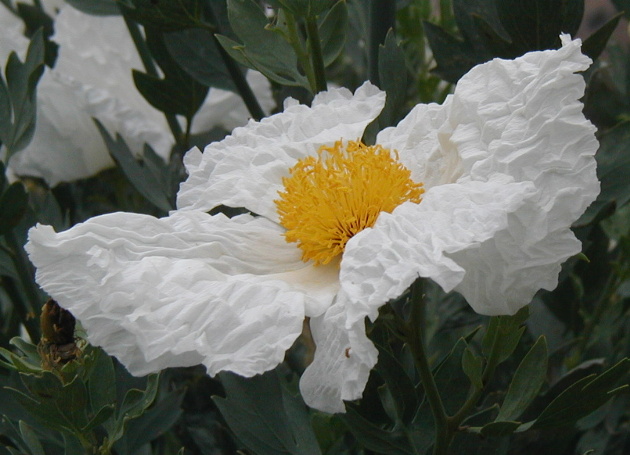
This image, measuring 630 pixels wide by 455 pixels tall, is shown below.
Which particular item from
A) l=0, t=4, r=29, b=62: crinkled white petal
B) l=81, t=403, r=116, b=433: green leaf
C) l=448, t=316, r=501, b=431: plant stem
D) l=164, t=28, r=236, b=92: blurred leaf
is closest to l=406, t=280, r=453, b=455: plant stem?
l=448, t=316, r=501, b=431: plant stem

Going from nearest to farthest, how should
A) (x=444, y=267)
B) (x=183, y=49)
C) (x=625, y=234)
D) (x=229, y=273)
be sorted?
(x=444, y=267), (x=229, y=273), (x=183, y=49), (x=625, y=234)

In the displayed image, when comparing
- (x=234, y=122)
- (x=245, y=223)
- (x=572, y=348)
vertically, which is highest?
(x=245, y=223)

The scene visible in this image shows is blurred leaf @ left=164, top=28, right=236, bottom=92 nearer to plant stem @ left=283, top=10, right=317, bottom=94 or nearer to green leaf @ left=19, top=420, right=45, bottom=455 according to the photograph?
plant stem @ left=283, top=10, right=317, bottom=94

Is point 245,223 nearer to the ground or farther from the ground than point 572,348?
farther from the ground

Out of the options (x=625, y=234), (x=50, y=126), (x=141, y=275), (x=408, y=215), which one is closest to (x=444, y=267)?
(x=408, y=215)

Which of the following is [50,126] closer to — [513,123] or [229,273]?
[229,273]
